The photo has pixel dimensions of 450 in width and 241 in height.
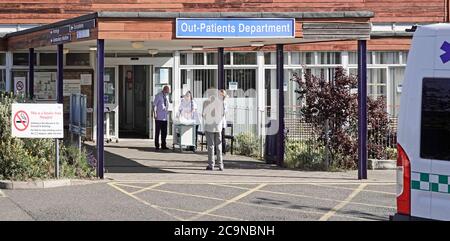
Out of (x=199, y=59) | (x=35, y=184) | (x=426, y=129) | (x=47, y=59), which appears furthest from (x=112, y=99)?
(x=426, y=129)

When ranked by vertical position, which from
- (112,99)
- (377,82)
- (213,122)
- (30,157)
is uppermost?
(377,82)

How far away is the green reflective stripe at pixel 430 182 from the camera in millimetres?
6336

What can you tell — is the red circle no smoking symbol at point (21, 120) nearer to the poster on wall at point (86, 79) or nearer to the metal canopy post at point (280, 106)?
the metal canopy post at point (280, 106)

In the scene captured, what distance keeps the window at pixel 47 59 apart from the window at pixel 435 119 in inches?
640

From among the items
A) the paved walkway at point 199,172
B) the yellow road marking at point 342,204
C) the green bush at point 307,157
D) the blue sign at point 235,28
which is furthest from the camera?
the green bush at point 307,157

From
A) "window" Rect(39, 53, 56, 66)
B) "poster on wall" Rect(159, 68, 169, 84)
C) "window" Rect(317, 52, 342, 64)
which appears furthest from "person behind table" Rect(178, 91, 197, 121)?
"window" Rect(317, 52, 342, 64)

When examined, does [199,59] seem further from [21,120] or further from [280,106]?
[21,120]

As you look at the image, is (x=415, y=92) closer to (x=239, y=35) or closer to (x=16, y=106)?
(x=239, y=35)

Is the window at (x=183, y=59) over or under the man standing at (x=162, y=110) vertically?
over

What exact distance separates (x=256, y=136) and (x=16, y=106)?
8.03m

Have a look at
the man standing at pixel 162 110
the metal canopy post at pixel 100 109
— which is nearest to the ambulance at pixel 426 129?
the metal canopy post at pixel 100 109

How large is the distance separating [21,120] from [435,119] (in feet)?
25.3

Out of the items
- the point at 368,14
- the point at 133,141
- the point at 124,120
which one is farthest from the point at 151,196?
the point at 124,120

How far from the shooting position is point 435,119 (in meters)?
6.43
